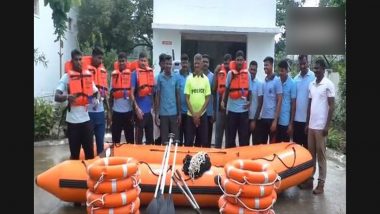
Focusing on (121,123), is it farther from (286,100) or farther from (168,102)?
(286,100)

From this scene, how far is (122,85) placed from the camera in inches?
255

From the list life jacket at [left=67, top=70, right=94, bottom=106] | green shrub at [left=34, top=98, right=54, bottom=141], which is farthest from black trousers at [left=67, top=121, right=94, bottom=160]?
green shrub at [left=34, top=98, right=54, bottom=141]

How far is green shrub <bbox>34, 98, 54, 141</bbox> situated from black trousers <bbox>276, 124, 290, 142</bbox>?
517cm

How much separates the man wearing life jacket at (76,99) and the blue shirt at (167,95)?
150 centimetres

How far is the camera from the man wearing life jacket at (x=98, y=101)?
233 inches

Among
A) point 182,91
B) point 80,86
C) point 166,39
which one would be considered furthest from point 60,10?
point 166,39

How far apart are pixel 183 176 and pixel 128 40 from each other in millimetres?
19464

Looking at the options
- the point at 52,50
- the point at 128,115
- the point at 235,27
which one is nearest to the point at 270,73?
the point at 128,115

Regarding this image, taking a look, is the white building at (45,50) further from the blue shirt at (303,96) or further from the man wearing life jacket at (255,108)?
the blue shirt at (303,96)

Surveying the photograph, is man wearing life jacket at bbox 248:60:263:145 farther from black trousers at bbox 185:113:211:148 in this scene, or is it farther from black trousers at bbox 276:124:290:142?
black trousers at bbox 185:113:211:148

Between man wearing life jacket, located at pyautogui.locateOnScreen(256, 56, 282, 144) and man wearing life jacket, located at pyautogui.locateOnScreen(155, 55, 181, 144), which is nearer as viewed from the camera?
man wearing life jacket, located at pyautogui.locateOnScreen(256, 56, 282, 144)

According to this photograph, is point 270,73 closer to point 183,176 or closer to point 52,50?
point 183,176

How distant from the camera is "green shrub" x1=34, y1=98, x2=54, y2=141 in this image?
8898 mm

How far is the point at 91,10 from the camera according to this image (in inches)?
837
